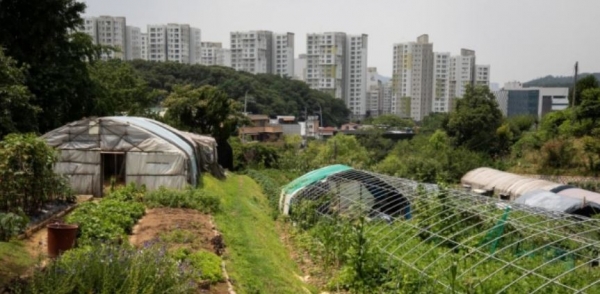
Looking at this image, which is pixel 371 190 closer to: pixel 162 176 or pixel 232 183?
pixel 162 176

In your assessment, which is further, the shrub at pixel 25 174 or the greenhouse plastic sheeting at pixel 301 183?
the greenhouse plastic sheeting at pixel 301 183

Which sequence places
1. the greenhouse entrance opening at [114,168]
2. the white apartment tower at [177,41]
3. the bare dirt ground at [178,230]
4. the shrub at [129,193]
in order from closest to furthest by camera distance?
the bare dirt ground at [178,230] < the shrub at [129,193] < the greenhouse entrance opening at [114,168] < the white apartment tower at [177,41]

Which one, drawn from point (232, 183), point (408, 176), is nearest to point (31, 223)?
point (232, 183)

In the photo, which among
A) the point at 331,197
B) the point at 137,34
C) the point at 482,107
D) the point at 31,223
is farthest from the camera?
the point at 137,34

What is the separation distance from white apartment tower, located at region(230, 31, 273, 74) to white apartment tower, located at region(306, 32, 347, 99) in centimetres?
969

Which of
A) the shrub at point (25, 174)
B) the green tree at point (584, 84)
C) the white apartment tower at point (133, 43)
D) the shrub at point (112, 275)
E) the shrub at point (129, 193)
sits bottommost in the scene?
the shrub at point (129, 193)

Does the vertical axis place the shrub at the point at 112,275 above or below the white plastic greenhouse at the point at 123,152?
below

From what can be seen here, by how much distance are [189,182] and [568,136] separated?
26435 millimetres

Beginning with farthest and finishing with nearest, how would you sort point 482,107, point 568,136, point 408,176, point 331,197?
point 482,107, point 568,136, point 408,176, point 331,197

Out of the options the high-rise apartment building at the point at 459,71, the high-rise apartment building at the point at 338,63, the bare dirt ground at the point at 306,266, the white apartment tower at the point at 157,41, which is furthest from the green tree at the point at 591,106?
the white apartment tower at the point at 157,41

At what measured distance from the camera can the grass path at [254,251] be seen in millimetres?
8633

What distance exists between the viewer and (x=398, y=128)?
241 ft

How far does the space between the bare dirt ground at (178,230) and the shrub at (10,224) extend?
1.92 metres

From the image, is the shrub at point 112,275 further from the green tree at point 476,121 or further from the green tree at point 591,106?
the green tree at point 476,121
